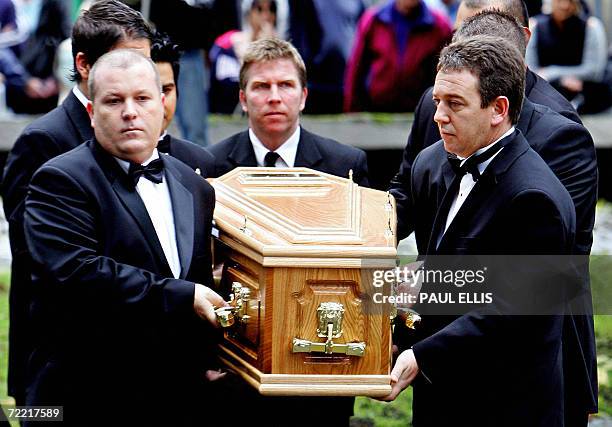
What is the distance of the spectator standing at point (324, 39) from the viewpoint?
36.6 ft

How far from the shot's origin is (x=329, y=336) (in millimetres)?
4215

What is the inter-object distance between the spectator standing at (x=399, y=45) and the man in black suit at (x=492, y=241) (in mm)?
6492

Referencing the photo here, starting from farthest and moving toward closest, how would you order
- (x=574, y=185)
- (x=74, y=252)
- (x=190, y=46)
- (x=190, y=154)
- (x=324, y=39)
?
1. (x=324, y=39)
2. (x=190, y=46)
3. (x=190, y=154)
4. (x=574, y=185)
5. (x=74, y=252)

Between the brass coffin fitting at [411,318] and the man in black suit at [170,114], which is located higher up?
the man in black suit at [170,114]

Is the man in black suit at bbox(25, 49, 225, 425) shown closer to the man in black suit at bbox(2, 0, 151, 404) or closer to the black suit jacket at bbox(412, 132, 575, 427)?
the man in black suit at bbox(2, 0, 151, 404)

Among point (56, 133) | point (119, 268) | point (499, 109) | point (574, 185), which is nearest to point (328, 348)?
point (119, 268)

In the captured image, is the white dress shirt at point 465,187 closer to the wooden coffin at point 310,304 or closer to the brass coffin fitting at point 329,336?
the wooden coffin at point 310,304

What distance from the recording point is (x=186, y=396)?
447cm

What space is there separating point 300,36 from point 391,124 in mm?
1138

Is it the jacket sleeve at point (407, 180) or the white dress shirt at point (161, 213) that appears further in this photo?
the jacket sleeve at point (407, 180)

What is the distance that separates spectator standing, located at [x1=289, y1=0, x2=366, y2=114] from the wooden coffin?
6746 mm

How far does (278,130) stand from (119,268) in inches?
67.8

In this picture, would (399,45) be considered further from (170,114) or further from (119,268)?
(119,268)

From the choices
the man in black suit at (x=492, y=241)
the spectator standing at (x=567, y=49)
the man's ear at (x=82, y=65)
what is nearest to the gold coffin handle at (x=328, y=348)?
the man in black suit at (x=492, y=241)
